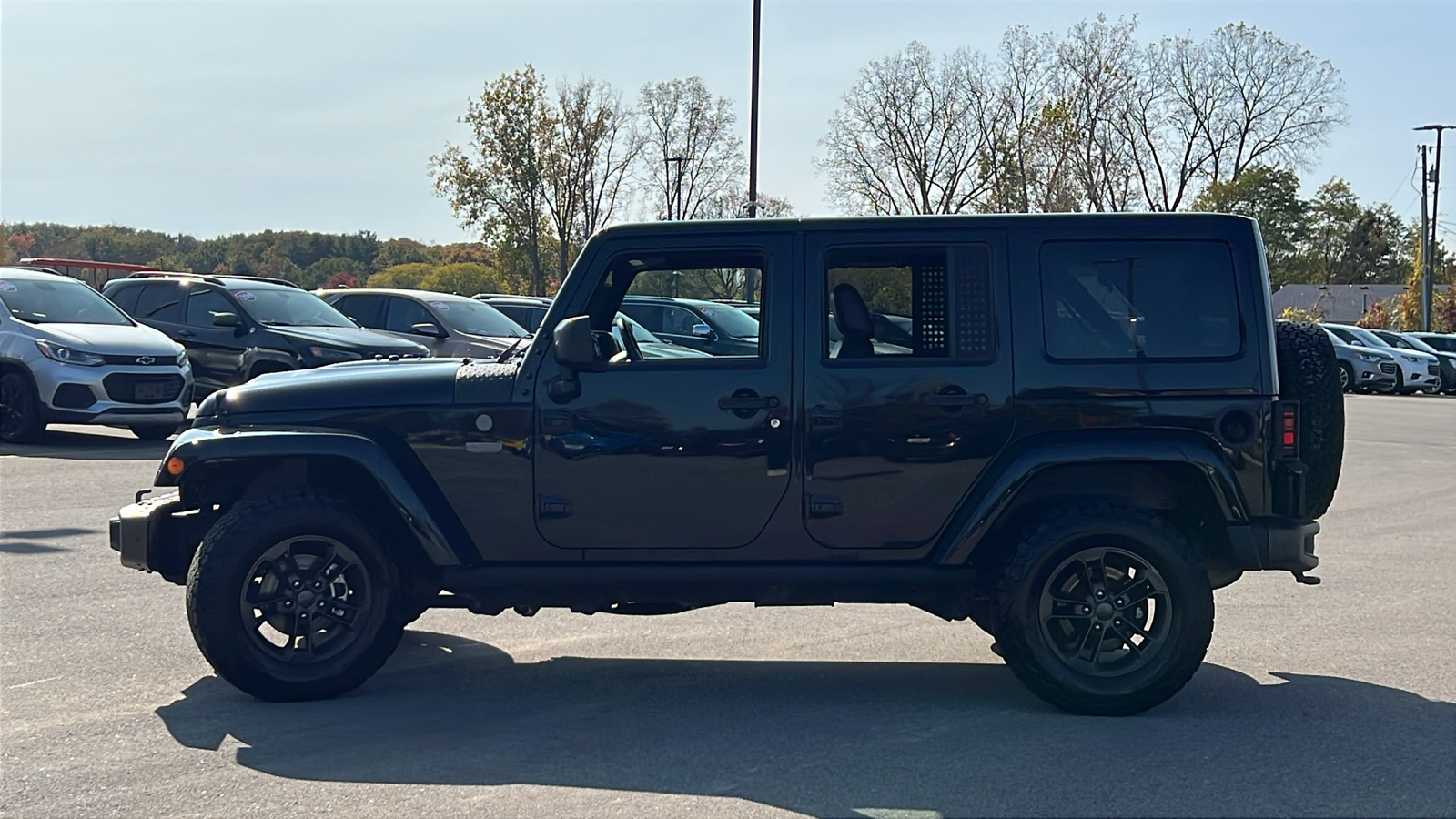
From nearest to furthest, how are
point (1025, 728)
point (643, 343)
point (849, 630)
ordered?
point (1025, 728) → point (643, 343) → point (849, 630)

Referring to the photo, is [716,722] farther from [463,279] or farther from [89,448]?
[463,279]

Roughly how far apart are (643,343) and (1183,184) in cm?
5500

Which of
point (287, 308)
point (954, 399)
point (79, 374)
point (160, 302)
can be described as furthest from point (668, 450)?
point (160, 302)

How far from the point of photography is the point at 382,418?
219 inches

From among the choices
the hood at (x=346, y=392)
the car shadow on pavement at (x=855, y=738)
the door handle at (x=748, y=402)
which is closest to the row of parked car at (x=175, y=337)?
the hood at (x=346, y=392)

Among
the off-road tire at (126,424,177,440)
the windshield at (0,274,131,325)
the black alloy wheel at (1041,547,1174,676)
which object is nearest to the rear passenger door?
the black alloy wheel at (1041,547,1174,676)

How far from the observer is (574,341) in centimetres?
536

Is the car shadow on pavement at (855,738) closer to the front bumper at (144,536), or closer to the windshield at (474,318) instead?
the front bumper at (144,536)

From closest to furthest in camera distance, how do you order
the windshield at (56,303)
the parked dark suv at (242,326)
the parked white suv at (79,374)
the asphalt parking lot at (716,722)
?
the asphalt parking lot at (716,722), the parked white suv at (79,374), the windshield at (56,303), the parked dark suv at (242,326)

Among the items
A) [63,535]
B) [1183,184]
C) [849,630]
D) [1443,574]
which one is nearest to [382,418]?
[849,630]

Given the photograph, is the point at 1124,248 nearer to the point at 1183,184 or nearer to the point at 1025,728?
the point at 1025,728

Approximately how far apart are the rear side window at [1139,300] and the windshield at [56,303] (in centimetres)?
1236

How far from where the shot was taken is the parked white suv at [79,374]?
45.6 feet

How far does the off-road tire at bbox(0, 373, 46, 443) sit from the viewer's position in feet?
46.0
